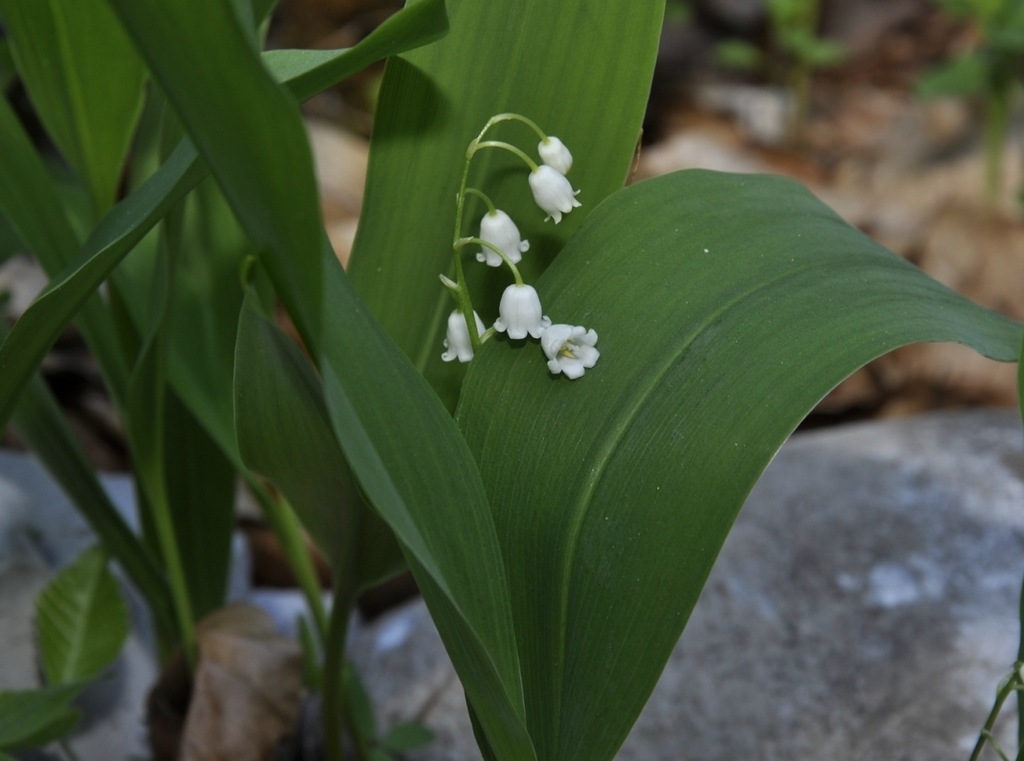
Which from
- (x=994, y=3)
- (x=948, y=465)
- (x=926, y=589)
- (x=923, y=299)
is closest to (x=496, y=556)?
(x=923, y=299)

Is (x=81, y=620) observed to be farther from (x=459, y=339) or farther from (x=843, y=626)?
(x=843, y=626)

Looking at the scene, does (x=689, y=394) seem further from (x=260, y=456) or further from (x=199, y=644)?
(x=199, y=644)

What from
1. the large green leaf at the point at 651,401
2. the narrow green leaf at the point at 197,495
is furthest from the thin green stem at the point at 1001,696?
the narrow green leaf at the point at 197,495

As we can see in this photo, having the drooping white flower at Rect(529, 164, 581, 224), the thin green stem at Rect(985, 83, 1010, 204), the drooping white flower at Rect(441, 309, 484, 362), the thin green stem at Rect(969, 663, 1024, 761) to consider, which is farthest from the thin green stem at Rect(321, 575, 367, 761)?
the thin green stem at Rect(985, 83, 1010, 204)

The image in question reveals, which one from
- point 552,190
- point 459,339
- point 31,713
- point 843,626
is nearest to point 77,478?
point 31,713

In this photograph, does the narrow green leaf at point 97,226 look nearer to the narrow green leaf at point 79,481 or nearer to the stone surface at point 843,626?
the narrow green leaf at point 79,481

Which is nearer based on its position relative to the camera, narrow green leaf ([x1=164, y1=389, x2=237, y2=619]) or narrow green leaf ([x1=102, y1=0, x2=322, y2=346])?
narrow green leaf ([x1=102, y1=0, x2=322, y2=346])

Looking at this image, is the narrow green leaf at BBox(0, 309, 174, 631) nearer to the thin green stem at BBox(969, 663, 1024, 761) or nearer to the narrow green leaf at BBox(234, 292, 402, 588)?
the narrow green leaf at BBox(234, 292, 402, 588)
